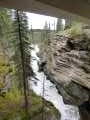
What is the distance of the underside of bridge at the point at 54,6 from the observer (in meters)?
0.76

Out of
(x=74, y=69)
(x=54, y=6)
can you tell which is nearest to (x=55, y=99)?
(x=74, y=69)

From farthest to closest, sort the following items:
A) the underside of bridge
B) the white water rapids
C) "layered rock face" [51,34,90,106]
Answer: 1. the white water rapids
2. "layered rock face" [51,34,90,106]
3. the underside of bridge

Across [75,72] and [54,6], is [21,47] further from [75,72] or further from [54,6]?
[54,6]

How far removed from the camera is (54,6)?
0.84 metres

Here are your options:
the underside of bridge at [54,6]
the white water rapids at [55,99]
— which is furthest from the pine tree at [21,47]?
the underside of bridge at [54,6]

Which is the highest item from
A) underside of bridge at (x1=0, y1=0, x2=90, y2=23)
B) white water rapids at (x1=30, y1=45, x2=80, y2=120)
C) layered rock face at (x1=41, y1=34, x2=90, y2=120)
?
underside of bridge at (x1=0, y1=0, x2=90, y2=23)

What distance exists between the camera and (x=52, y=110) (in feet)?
20.1

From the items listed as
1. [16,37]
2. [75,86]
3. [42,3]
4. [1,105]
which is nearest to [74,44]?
[75,86]

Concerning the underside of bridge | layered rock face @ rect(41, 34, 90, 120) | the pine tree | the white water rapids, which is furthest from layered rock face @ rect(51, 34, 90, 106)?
the underside of bridge

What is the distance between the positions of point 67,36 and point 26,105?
10.3ft

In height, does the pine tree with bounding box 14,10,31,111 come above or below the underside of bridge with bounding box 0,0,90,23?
below

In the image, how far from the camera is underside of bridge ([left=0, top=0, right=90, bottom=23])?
2.50 ft

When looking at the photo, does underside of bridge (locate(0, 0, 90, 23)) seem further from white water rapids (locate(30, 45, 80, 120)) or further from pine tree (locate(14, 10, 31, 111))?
white water rapids (locate(30, 45, 80, 120))

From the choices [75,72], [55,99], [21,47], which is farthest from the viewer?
[55,99]
